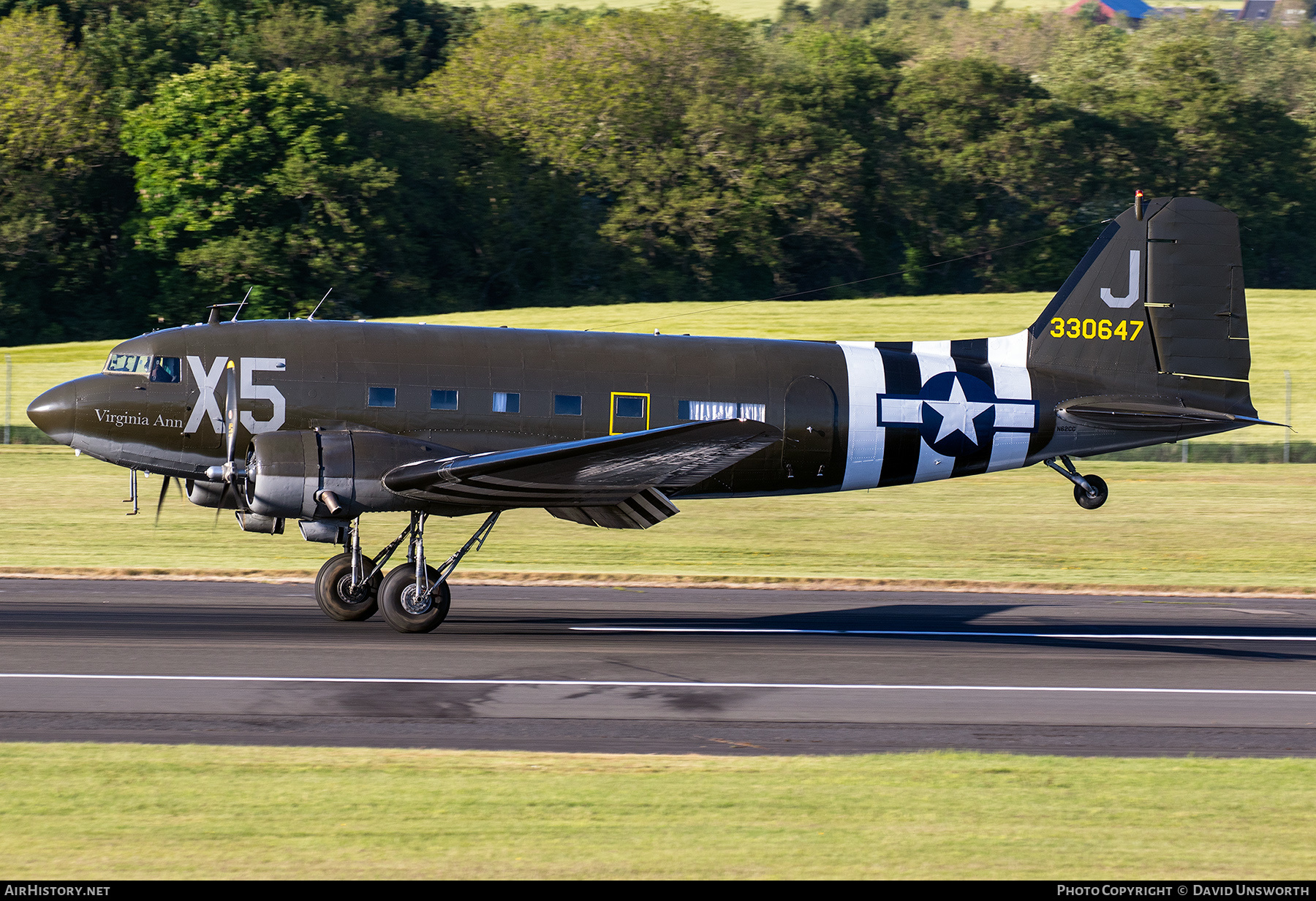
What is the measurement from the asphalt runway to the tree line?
164 feet

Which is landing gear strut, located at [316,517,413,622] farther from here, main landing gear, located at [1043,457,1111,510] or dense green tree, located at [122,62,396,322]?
dense green tree, located at [122,62,396,322]

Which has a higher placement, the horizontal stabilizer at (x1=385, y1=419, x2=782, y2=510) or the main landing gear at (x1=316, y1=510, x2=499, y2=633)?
the horizontal stabilizer at (x1=385, y1=419, x2=782, y2=510)

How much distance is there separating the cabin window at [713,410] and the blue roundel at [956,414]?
270 centimetres

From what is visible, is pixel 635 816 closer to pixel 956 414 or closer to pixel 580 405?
pixel 580 405

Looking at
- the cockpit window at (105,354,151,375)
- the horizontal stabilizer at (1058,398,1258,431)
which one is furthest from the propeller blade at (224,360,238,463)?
the horizontal stabilizer at (1058,398,1258,431)

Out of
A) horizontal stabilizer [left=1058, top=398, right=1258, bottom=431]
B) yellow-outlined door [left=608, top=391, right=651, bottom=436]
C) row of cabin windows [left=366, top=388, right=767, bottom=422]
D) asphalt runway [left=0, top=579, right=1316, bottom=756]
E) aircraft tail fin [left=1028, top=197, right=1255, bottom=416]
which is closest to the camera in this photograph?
asphalt runway [left=0, top=579, right=1316, bottom=756]

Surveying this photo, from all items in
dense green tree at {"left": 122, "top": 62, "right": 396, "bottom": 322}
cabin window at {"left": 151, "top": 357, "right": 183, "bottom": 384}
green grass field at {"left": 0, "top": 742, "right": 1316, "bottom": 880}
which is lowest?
green grass field at {"left": 0, "top": 742, "right": 1316, "bottom": 880}

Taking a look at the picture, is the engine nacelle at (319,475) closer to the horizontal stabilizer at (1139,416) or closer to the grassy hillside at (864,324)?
the horizontal stabilizer at (1139,416)

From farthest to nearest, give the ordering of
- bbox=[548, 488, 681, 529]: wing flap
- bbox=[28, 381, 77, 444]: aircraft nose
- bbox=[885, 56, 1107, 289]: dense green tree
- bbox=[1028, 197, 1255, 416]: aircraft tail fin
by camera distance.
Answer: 1. bbox=[885, 56, 1107, 289]: dense green tree
2. bbox=[1028, 197, 1255, 416]: aircraft tail fin
3. bbox=[28, 381, 77, 444]: aircraft nose
4. bbox=[548, 488, 681, 529]: wing flap

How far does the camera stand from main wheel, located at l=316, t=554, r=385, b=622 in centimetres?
2011

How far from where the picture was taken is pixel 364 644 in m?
18.4

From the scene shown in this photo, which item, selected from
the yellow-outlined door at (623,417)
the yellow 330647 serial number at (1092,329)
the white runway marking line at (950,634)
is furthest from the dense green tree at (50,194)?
the yellow 330647 serial number at (1092,329)

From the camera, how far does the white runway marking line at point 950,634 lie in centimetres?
2012

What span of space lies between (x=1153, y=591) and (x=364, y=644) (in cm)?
1468
